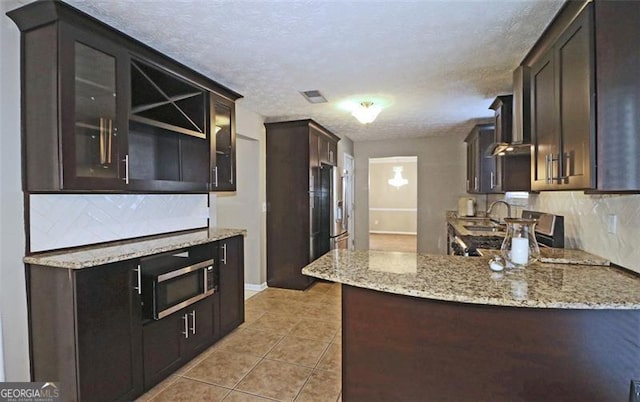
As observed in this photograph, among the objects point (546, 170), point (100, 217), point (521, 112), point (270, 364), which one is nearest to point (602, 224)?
point (546, 170)

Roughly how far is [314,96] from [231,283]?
2139 millimetres

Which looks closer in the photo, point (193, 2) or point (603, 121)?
point (603, 121)

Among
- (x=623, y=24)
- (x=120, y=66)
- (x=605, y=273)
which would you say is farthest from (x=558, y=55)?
(x=120, y=66)

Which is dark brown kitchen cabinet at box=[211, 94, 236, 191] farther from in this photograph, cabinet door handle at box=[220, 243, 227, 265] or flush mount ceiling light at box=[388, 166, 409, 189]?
flush mount ceiling light at box=[388, 166, 409, 189]

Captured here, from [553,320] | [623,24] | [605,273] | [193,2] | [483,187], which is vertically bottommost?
[553,320]

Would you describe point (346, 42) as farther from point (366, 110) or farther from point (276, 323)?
point (276, 323)

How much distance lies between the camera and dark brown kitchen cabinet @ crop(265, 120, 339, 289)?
14.6ft

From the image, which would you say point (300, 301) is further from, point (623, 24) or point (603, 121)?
point (623, 24)

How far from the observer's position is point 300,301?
4047mm

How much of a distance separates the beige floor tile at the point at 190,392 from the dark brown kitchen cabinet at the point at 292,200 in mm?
2241

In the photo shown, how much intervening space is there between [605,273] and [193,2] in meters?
2.72

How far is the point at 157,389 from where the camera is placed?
2.23m

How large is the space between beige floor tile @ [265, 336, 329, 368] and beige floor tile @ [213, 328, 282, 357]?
8cm

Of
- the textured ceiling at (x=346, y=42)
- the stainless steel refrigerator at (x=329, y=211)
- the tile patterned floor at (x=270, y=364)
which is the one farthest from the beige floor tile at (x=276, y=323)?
the textured ceiling at (x=346, y=42)
